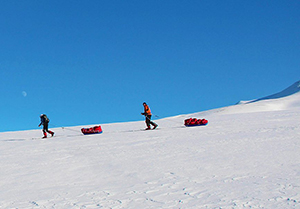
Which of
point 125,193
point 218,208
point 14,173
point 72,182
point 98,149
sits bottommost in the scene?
point 218,208

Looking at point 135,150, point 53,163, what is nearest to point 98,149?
point 135,150

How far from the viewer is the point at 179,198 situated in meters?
4.70

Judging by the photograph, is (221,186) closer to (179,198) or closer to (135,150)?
(179,198)

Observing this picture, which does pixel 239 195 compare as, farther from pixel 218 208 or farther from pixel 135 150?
pixel 135 150

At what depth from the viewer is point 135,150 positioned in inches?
383

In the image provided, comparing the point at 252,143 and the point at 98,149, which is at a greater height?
the point at 98,149

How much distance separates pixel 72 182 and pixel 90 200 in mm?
1466

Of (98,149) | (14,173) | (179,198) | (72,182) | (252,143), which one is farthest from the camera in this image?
(98,149)

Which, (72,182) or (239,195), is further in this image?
(72,182)

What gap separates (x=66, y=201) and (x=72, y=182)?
4.34 feet

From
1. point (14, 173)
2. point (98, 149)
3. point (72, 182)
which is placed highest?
point (98, 149)

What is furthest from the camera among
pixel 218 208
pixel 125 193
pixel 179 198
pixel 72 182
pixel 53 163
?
pixel 53 163

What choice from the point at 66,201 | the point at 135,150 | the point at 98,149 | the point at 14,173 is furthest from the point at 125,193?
the point at 98,149

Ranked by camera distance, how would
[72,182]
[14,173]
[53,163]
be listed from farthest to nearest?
1. [53,163]
2. [14,173]
3. [72,182]
